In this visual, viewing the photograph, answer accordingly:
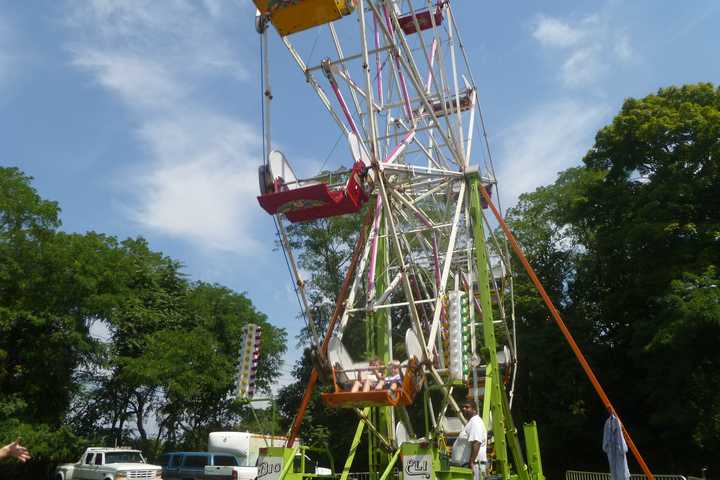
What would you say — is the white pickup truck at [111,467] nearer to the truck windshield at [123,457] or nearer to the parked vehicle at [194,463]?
the truck windshield at [123,457]

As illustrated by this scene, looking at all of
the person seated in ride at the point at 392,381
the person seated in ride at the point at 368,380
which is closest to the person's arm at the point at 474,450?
the person seated in ride at the point at 392,381

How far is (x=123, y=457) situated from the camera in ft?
84.6

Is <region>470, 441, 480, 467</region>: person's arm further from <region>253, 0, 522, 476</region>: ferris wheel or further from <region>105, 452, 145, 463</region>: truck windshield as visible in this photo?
<region>105, 452, 145, 463</region>: truck windshield

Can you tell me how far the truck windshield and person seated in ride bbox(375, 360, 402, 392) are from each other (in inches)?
706

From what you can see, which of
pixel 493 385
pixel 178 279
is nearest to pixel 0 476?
pixel 178 279

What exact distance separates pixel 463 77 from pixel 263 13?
239 inches

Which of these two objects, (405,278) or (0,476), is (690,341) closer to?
(405,278)

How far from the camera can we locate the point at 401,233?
47.4 feet

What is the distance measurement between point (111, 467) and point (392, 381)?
57.2 ft

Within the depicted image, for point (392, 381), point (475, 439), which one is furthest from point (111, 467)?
point (475, 439)

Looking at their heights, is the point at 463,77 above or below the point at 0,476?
above

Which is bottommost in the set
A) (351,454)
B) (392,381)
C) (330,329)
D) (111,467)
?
(111,467)

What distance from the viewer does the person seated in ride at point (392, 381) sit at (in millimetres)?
11404

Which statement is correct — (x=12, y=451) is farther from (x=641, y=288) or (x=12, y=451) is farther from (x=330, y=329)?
(x=641, y=288)
